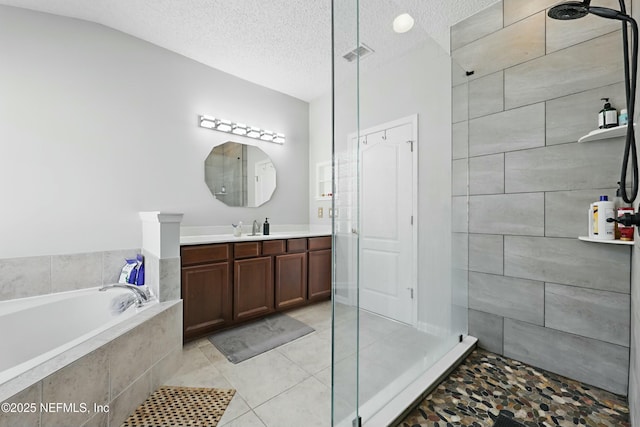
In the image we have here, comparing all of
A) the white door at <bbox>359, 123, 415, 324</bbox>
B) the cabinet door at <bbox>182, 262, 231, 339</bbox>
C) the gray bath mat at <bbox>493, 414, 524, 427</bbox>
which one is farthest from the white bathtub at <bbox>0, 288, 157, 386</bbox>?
the gray bath mat at <bbox>493, 414, 524, 427</bbox>

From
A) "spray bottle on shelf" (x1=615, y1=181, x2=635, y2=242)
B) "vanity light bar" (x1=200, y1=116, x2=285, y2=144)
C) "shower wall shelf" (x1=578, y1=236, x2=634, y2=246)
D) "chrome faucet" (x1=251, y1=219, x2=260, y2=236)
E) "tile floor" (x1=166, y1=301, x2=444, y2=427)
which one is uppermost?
"vanity light bar" (x1=200, y1=116, x2=285, y2=144)

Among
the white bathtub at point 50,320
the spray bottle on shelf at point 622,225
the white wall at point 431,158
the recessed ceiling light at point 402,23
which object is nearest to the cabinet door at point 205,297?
the white bathtub at point 50,320

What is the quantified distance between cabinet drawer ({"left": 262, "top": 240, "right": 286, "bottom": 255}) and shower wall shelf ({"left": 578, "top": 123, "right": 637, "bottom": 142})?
2390 millimetres

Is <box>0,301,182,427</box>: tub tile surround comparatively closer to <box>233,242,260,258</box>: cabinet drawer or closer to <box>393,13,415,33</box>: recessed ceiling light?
<box>233,242,260,258</box>: cabinet drawer

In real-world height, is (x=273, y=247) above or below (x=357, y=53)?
below

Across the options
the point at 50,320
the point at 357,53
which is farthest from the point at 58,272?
the point at 357,53

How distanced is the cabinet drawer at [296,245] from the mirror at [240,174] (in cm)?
73

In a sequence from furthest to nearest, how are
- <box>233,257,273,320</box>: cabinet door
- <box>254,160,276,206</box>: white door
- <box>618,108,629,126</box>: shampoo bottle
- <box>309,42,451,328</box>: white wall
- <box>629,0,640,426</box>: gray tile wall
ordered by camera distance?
1. <box>254,160,276,206</box>: white door
2. <box>233,257,273,320</box>: cabinet door
3. <box>309,42,451,328</box>: white wall
4. <box>618,108,629,126</box>: shampoo bottle
5. <box>629,0,640,426</box>: gray tile wall

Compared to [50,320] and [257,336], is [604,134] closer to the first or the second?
[257,336]

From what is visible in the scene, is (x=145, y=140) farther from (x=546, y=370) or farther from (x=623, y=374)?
(x=623, y=374)

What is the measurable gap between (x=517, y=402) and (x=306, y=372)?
119 centimetres

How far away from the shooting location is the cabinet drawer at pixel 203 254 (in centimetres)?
214

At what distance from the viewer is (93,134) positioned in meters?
2.17

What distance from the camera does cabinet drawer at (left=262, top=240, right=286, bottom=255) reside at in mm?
2660
